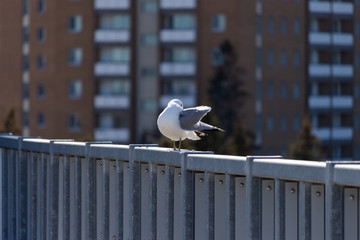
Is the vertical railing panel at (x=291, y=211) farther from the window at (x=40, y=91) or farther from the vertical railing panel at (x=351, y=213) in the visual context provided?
the window at (x=40, y=91)

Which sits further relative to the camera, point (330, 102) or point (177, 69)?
→ point (330, 102)

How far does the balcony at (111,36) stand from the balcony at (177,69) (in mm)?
4760

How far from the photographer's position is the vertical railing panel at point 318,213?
9.43m

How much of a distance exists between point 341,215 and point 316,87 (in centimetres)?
10768

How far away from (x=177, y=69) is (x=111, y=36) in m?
7.67

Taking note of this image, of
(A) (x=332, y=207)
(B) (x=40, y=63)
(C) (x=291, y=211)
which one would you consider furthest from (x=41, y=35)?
(A) (x=332, y=207)

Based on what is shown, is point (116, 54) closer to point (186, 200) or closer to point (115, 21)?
point (115, 21)

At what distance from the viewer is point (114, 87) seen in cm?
10906

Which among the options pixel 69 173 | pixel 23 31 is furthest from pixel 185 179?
pixel 23 31

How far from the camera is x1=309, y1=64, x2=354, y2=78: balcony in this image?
114 metres

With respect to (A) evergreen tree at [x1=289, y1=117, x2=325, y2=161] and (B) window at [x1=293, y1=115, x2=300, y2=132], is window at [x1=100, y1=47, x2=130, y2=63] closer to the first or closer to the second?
(B) window at [x1=293, y1=115, x2=300, y2=132]

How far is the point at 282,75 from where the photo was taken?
360 ft

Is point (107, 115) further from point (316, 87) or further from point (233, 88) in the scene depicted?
point (316, 87)

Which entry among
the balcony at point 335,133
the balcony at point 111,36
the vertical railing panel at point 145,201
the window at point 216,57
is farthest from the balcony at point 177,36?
the vertical railing panel at point 145,201
